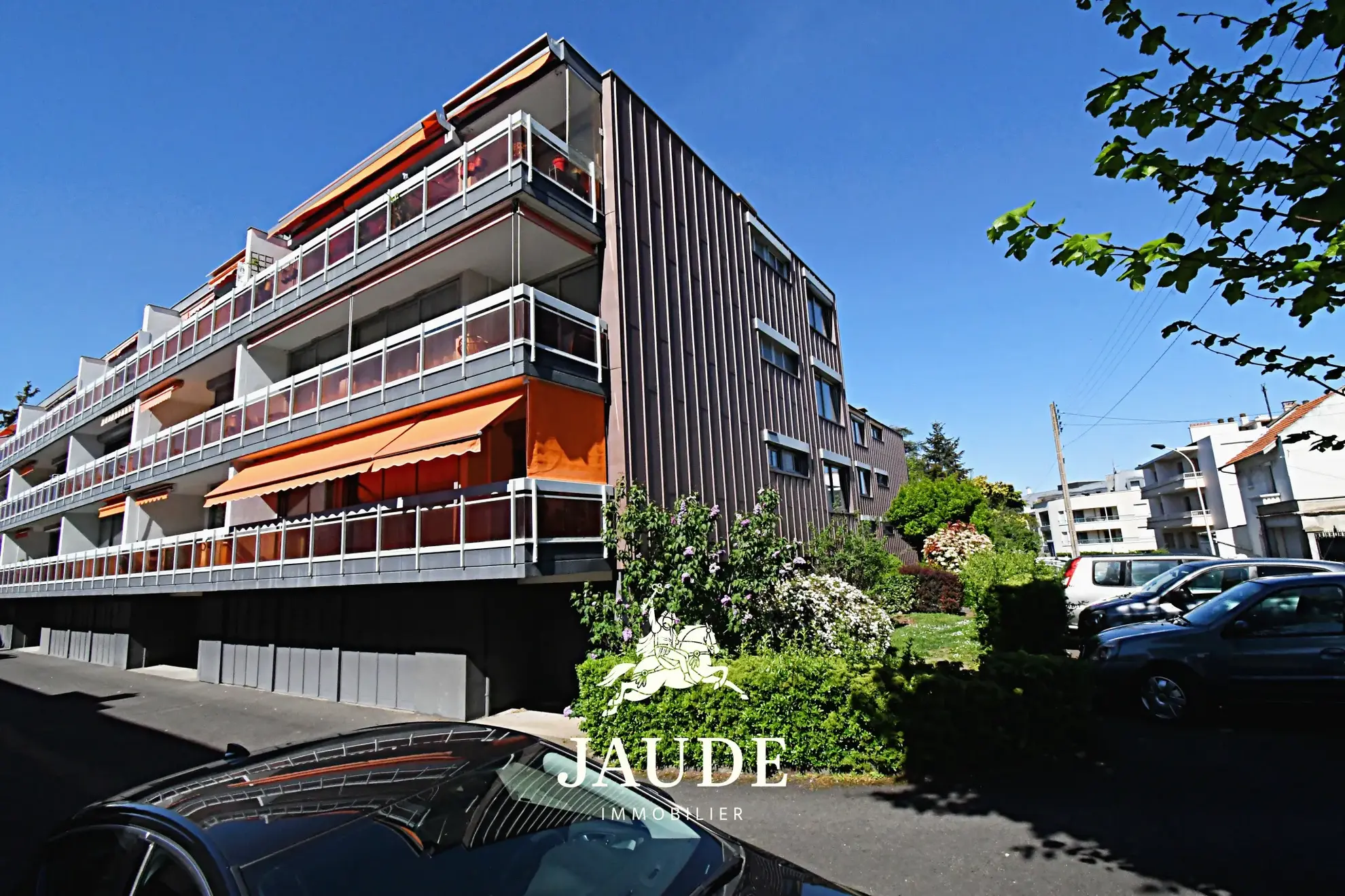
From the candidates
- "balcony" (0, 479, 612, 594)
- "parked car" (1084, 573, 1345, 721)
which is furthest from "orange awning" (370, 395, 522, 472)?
"parked car" (1084, 573, 1345, 721)

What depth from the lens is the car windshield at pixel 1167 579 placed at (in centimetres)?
1266

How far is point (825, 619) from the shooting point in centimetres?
1205

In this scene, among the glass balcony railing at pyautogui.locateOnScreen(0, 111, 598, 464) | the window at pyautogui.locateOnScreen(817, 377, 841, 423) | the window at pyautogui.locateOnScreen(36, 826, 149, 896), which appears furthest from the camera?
the window at pyautogui.locateOnScreen(817, 377, 841, 423)

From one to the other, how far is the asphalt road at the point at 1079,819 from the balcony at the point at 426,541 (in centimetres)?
385

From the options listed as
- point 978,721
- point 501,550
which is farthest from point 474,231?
point 978,721

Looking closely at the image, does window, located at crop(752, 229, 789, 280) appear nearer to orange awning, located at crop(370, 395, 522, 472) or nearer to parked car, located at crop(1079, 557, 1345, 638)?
orange awning, located at crop(370, 395, 522, 472)

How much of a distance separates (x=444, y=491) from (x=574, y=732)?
441cm

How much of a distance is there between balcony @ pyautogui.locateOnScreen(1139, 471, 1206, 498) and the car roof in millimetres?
59085

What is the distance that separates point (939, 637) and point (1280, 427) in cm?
3648

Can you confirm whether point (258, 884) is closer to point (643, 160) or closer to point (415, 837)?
point (415, 837)

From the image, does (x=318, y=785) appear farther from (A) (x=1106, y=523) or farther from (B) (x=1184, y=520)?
(A) (x=1106, y=523)

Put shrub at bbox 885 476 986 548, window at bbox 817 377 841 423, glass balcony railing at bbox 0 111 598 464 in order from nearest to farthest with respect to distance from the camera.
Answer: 1. glass balcony railing at bbox 0 111 598 464
2. window at bbox 817 377 841 423
3. shrub at bbox 885 476 986 548

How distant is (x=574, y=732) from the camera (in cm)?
984

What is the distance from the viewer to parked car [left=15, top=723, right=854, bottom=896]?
2201mm
